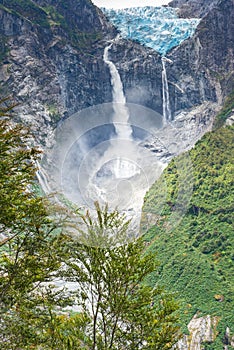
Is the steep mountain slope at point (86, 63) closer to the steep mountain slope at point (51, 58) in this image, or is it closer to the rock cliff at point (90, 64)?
the steep mountain slope at point (51, 58)

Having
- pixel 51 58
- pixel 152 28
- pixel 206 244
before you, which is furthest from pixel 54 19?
pixel 206 244

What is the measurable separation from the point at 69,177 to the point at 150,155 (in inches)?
109

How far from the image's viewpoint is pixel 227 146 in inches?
2601

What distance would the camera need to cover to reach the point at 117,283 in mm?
10984

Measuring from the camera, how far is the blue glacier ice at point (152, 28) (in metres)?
88.4

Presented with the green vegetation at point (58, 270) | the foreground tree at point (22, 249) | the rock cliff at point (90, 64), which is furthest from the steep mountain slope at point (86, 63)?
the foreground tree at point (22, 249)

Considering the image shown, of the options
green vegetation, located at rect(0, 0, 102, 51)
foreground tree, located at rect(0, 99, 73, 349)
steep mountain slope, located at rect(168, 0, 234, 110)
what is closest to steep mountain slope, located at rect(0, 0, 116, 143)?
green vegetation, located at rect(0, 0, 102, 51)

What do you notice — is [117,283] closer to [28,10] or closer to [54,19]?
[28,10]

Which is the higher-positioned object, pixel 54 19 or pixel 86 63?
pixel 54 19

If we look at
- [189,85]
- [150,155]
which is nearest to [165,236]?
[189,85]

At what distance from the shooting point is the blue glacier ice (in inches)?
3482

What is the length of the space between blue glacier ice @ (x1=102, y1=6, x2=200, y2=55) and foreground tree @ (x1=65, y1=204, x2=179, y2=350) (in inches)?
3168

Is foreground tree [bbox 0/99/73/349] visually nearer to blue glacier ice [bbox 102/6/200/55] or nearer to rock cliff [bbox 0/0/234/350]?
rock cliff [bbox 0/0/234/350]

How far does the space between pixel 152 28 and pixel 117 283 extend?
8549 centimetres
